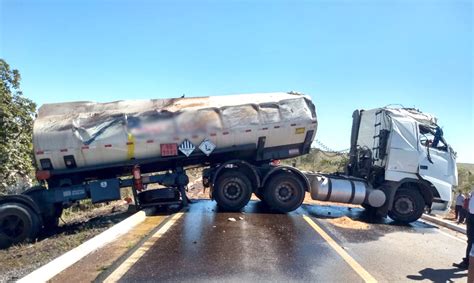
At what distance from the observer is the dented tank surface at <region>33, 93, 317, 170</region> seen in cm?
1045

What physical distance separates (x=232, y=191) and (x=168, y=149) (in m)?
2.11

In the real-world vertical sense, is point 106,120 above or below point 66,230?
above

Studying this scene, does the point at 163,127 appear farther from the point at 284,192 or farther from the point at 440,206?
the point at 440,206

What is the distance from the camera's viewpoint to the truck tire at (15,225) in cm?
941

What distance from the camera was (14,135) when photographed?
499 inches

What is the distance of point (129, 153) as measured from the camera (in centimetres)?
1087

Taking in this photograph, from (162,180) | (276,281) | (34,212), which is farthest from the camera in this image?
(162,180)

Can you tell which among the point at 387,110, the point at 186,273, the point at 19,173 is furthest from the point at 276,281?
the point at 19,173

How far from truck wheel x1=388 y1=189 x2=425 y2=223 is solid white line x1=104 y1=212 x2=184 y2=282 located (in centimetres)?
641

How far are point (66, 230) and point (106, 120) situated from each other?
294 centimetres

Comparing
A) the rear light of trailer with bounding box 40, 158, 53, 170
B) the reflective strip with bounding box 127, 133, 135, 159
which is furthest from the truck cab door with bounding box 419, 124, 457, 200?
the rear light of trailer with bounding box 40, 158, 53, 170

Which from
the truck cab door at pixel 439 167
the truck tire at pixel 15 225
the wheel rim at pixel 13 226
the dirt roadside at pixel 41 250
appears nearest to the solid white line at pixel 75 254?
the dirt roadside at pixel 41 250

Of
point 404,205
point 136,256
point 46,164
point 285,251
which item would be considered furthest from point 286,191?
point 46,164

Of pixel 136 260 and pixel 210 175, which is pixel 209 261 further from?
pixel 210 175
